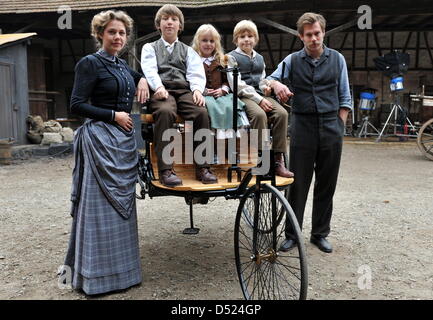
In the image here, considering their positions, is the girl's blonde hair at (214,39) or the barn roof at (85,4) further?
the barn roof at (85,4)

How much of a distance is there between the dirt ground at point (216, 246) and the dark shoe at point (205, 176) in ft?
2.76

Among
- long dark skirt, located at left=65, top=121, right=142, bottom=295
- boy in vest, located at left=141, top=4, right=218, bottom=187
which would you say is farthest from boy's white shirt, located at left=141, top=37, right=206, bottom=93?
long dark skirt, located at left=65, top=121, right=142, bottom=295

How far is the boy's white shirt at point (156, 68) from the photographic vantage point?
10.7ft

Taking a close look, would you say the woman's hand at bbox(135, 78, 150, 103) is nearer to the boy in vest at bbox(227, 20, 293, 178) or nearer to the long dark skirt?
the long dark skirt

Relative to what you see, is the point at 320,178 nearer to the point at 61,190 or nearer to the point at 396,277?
the point at 396,277

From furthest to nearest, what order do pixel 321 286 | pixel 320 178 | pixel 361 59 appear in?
1. pixel 361 59
2. pixel 320 178
3. pixel 321 286

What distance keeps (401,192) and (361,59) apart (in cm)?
1110

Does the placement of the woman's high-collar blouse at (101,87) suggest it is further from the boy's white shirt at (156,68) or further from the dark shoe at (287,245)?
the dark shoe at (287,245)

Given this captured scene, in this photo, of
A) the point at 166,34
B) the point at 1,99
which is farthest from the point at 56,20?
the point at 166,34

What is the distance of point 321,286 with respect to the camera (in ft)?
10.7

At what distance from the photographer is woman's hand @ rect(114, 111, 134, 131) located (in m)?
3.12

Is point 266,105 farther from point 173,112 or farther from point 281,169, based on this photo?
point 173,112

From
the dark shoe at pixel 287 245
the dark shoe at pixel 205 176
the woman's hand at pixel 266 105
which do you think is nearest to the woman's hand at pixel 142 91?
the dark shoe at pixel 205 176

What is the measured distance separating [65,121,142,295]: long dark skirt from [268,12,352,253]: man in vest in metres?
1.41
